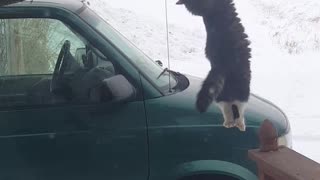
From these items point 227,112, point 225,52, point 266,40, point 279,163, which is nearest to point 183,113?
point 266,40

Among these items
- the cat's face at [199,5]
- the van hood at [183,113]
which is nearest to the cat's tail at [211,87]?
the cat's face at [199,5]

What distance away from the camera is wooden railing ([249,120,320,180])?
167 cm

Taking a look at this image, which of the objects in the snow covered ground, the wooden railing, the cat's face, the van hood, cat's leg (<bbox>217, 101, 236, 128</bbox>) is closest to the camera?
the cat's face

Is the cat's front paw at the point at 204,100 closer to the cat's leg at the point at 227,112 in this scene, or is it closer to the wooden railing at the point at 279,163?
the cat's leg at the point at 227,112

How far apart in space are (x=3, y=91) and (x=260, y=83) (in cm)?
481

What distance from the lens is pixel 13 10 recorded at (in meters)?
2.91

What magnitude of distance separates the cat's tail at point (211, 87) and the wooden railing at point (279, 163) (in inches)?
14.9

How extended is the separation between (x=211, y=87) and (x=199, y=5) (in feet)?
0.72

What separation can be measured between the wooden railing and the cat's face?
0.61 m

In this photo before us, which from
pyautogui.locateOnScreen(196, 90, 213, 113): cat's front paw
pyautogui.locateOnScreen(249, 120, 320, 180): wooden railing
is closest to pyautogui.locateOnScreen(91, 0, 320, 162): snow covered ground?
pyautogui.locateOnScreen(196, 90, 213, 113): cat's front paw

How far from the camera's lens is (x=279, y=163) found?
5.81ft

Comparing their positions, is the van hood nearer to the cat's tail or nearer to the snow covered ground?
the snow covered ground

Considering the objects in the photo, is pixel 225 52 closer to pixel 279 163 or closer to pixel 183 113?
pixel 279 163

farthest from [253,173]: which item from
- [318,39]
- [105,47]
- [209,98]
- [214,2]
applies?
[318,39]
